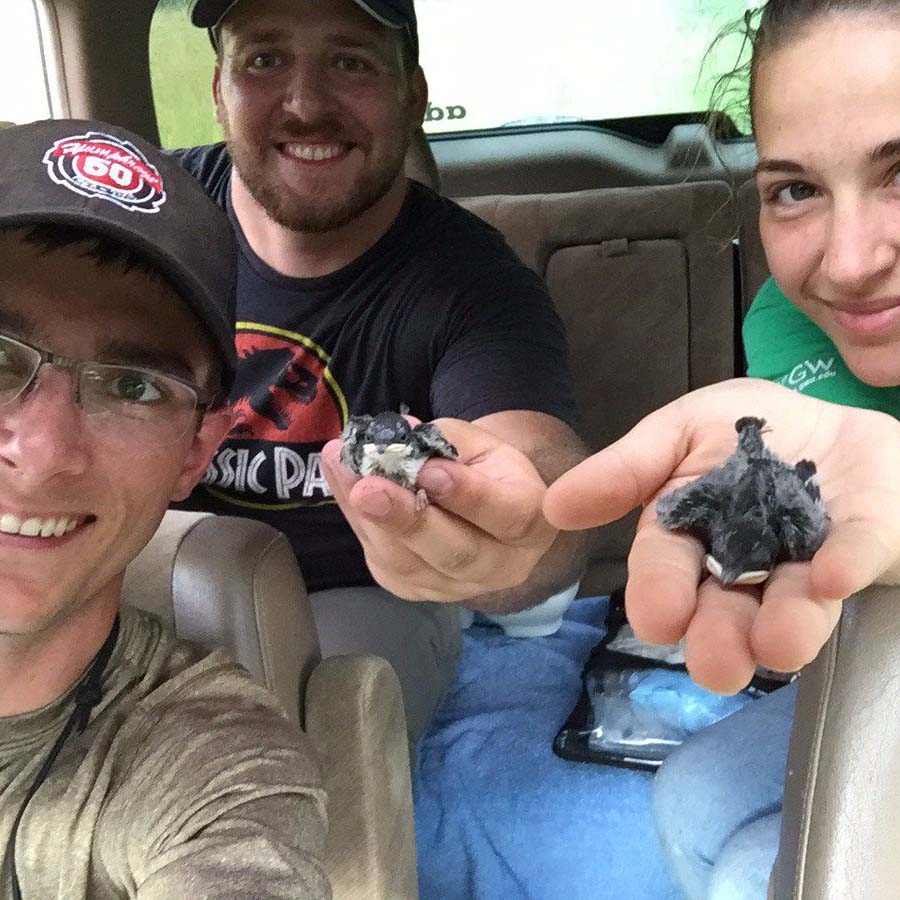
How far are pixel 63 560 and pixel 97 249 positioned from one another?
0.33m

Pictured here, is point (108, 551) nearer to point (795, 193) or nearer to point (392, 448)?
point (392, 448)

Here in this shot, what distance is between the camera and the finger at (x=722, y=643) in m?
0.69

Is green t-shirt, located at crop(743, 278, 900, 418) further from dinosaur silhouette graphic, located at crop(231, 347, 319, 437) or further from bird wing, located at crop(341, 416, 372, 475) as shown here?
dinosaur silhouette graphic, located at crop(231, 347, 319, 437)

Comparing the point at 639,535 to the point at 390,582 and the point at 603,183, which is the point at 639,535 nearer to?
the point at 390,582

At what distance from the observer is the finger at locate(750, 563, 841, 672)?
2.24 feet

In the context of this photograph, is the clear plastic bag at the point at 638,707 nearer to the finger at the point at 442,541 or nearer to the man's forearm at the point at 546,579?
the man's forearm at the point at 546,579

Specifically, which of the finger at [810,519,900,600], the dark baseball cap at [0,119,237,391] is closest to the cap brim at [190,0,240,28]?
the dark baseball cap at [0,119,237,391]

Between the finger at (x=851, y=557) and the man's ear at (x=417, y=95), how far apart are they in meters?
1.38

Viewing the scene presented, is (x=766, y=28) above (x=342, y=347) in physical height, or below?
above

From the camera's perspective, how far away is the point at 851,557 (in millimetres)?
714

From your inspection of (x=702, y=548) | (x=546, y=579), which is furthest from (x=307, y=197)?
(x=702, y=548)

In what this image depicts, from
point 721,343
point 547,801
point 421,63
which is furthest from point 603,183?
point 547,801

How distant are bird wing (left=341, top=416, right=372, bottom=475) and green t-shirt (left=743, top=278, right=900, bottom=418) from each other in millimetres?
628

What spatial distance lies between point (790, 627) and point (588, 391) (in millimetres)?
1729
